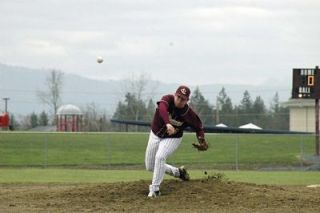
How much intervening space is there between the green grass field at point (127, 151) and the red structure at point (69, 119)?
1336 cm

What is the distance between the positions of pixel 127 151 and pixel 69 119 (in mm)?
22590

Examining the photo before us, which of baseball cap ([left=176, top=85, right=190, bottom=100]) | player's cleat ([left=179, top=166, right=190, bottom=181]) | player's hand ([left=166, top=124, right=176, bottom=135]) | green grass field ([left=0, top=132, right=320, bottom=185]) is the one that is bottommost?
green grass field ([left=0, top=132, right=320, bottom=185])

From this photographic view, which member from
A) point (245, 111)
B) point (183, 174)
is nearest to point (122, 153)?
point (183, 174)

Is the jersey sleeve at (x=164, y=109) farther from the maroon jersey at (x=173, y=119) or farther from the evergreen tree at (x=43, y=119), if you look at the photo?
the evergreen tree at (x=43, y=119)

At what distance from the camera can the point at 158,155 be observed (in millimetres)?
11805

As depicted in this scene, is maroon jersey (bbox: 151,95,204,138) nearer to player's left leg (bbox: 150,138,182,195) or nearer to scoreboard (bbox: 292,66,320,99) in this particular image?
player's left leg (bbox: 150,138,182,195)

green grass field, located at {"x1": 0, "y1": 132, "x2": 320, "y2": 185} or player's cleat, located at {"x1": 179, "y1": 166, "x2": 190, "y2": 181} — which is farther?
green grass field, located at {"x1": 0, "y1": 132, "x2": 320, "y2": 185}

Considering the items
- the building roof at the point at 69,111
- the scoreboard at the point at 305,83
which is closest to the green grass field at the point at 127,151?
the scoreboard at the point at 305,83

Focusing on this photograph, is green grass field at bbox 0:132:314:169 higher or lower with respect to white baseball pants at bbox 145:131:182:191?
lower

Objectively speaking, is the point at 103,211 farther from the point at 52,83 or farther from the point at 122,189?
the point at 52,83

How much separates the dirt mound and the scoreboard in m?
17.3

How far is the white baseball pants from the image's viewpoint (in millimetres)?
11797

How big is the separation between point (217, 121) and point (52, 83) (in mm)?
19950

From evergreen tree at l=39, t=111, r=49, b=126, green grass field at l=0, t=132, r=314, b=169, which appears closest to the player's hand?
green grass field at l=0, t=132, r=314, b=169
